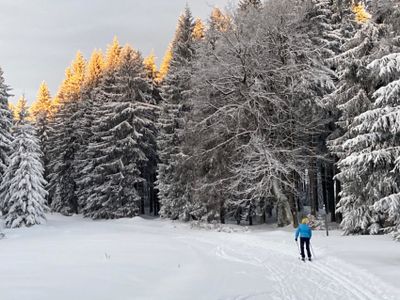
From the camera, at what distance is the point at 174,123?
33.4 m

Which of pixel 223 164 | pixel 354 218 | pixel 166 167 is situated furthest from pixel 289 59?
pixel 166 167

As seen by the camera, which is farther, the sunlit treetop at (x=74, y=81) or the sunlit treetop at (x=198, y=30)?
the sunlit treetop at (x=74, y=81)

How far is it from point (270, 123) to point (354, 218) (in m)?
7.66

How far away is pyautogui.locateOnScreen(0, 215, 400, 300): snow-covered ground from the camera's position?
873 centimetres

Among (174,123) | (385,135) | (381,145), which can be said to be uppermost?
(174,123)

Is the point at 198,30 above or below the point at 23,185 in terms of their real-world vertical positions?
above

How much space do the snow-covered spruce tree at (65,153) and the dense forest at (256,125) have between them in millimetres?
5102

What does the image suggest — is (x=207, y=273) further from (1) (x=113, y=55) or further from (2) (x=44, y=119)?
(2) (x=44, y=119)

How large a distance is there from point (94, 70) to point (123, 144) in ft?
59.0

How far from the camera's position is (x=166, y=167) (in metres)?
33.4

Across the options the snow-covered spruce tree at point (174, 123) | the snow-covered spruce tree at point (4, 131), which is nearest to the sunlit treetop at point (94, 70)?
the snow-covered spruce tree at point (4, 131)

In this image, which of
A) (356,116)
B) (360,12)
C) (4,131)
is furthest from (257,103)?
(4,131)

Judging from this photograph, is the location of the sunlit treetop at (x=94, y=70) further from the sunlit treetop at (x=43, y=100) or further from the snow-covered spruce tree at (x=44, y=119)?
the sunlit treetop at (x=43, y=100)

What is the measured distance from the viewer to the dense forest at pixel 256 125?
18.4 m
